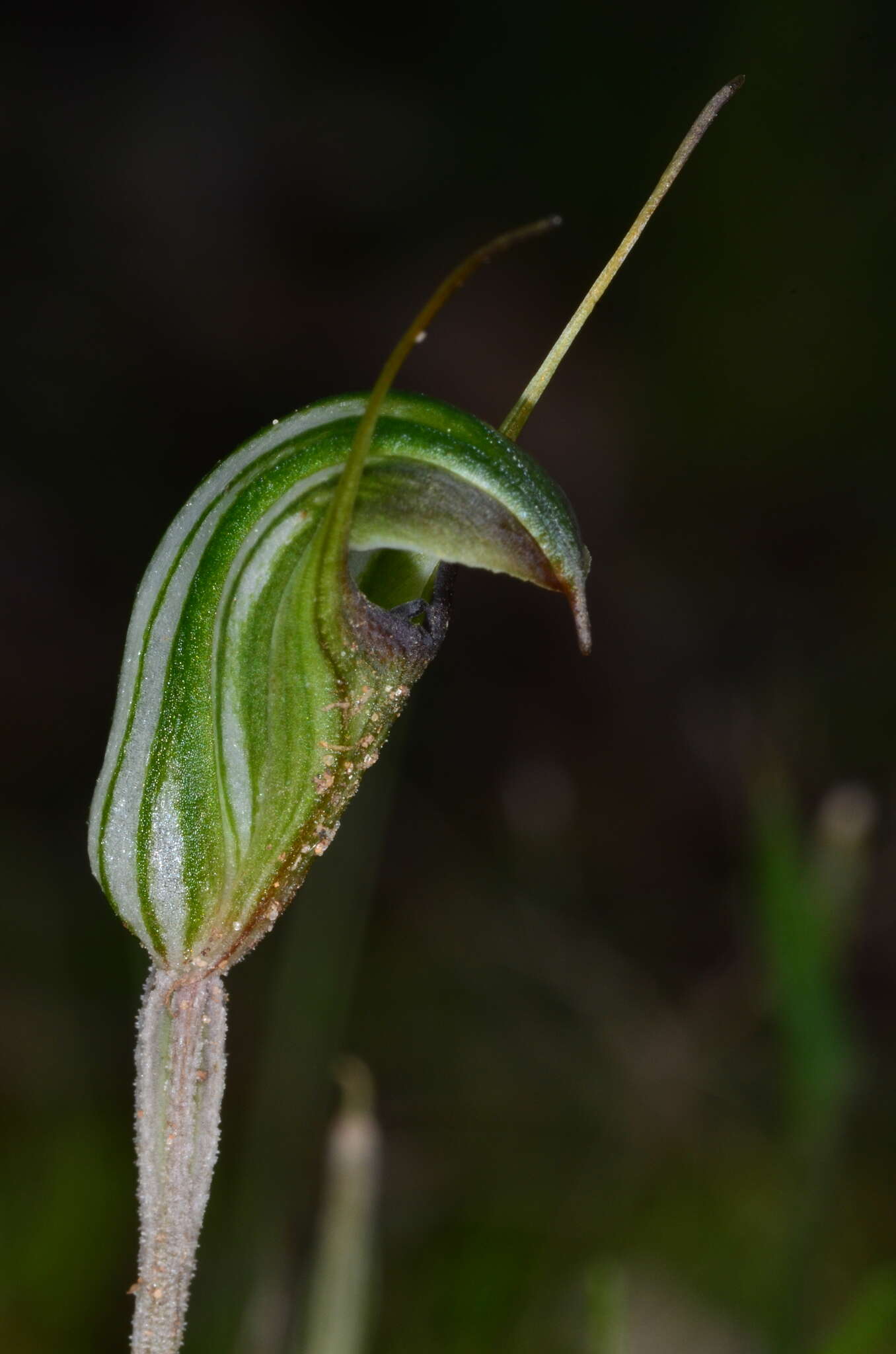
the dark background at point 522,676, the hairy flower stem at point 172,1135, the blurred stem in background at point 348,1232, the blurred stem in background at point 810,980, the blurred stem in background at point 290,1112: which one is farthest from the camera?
the dark background at point 522,676

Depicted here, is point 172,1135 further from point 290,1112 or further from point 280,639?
point 290,1112

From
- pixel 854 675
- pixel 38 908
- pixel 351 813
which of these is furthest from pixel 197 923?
pixel 854 675

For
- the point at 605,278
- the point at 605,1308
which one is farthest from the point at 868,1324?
the point at 605,278

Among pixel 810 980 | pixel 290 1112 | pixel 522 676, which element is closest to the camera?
pixel 810 980

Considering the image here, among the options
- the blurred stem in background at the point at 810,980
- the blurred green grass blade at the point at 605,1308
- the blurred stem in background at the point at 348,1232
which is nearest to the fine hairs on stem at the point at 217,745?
the blurred stem in background at the point at 348,1232

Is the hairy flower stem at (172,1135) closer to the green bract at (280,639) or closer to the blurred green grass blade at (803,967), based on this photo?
the green bract at (280,639)

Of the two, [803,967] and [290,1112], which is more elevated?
[803,967]

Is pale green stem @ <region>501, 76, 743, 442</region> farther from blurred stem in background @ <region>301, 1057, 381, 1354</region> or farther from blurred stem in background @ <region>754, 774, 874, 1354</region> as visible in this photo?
blurred stem in background @ <region>754, 774, 874, 1354</region>
